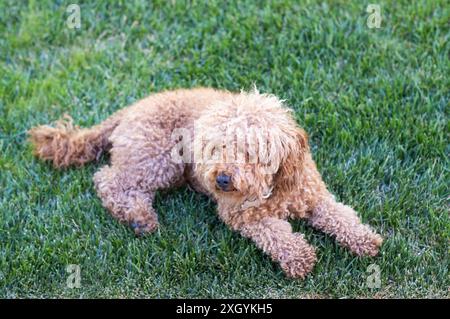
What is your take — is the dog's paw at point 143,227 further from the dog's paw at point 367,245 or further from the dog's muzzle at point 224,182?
the dog's paw at point 367,245

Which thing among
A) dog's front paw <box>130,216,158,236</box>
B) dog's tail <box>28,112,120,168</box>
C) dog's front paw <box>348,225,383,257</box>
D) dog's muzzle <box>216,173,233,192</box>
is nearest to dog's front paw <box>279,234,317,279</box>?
dog's front paw <box>348,225,383,257</box>

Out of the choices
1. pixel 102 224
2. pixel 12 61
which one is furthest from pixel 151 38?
pixel 102 224

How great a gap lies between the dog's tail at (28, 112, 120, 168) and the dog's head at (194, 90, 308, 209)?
45.1 inches

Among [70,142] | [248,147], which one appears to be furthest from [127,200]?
[248,147]

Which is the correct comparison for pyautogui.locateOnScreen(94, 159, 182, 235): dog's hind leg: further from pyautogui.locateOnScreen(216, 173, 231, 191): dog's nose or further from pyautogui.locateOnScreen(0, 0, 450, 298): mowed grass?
pyautogui.locateOnScreen(216, 173, 231, 191): dog's nose

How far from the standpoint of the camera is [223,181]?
392cm

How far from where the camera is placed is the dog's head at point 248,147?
393 centimetres

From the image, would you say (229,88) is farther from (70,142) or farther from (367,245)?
(367,245)

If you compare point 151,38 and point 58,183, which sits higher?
point 151,38

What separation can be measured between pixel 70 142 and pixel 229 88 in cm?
143

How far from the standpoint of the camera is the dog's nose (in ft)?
12.8

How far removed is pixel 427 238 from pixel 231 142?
1497 millimetres

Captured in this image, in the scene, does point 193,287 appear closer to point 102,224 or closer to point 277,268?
point 277,268

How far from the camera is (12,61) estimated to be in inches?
241
